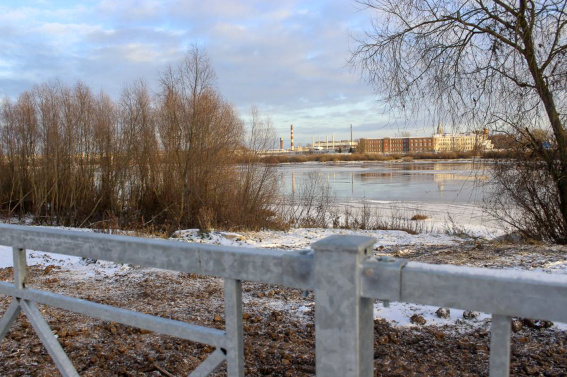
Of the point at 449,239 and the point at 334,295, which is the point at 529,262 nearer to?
the point at 449,239

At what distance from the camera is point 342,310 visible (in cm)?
141

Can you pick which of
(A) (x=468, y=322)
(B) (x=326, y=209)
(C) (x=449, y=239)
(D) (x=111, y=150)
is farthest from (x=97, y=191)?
(A) (x=468, y=322)

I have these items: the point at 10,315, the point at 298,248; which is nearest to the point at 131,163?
the point at 298,248

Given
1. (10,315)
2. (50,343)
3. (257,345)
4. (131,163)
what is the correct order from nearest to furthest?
(50,343)
(10,315)
(257,345)
(131,163)

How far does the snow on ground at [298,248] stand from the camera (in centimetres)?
427

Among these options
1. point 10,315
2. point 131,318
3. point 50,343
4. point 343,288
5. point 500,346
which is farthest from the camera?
point 10,315

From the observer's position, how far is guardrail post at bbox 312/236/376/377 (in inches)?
54.6

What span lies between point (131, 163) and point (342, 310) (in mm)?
16951

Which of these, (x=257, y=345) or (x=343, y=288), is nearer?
(x=343, y=288)

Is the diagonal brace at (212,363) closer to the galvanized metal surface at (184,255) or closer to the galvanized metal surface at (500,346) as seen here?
the galvanized metal surface at (184,255)

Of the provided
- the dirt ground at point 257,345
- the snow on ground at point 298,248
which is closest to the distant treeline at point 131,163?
the snow on ground at point 298,248

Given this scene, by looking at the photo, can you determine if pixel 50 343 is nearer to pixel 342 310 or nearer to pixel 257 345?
pixel 342 310

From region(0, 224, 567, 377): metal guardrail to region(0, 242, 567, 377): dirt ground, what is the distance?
1.85 meters

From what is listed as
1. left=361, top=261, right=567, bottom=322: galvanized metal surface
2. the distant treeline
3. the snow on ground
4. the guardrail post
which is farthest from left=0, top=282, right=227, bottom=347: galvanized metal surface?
the distant treeline
